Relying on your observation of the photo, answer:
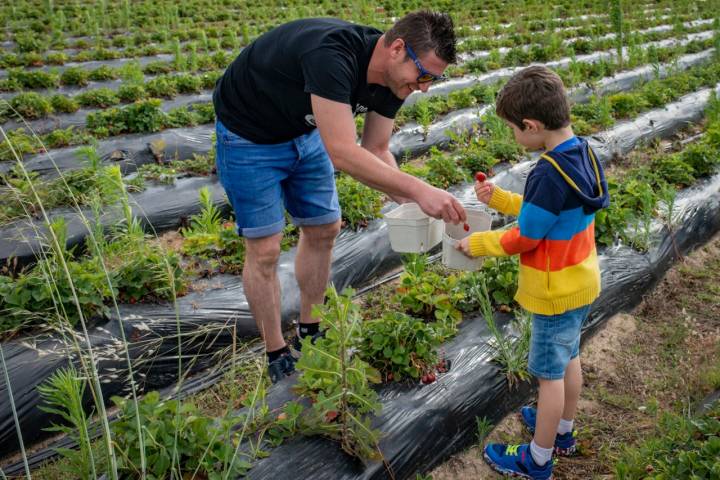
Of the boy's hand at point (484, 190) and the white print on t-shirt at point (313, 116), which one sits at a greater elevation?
the white print on t-shirt at point (313, 116)

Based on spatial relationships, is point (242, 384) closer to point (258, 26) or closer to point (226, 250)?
point (226, 250)

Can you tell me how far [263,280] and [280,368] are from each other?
433 millimetres

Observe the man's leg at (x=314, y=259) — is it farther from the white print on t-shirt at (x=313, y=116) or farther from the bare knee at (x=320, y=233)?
the white print on t-shirt at (x=313, y=116)

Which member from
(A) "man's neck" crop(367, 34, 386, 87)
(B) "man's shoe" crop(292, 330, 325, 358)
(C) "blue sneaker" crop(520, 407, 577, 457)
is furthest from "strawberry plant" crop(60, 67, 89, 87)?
(C) "blue sneaker" crop(520, 407, 577, 457)

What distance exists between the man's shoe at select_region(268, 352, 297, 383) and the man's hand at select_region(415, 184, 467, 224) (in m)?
1.16

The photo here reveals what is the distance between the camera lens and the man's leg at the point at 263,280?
2713 mm

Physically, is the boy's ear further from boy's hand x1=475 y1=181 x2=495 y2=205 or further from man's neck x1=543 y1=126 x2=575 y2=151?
boy's hand x1=475 y1=181 x2=495 y2=205

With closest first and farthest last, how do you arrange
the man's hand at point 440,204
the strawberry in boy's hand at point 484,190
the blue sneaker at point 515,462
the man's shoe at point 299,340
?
the man's hand at point 440,204
the strawberry in boy's hand at point 484,190
the blue sneaker at point 515,462
the man's shoe at point 299,340

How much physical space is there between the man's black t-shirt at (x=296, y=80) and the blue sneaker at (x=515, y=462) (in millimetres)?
1517

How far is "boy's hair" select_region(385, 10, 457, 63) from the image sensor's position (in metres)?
2.16

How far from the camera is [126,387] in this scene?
301 cm

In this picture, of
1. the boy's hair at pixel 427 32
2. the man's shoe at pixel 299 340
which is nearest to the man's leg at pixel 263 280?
the man's shoe at pixel 299 340

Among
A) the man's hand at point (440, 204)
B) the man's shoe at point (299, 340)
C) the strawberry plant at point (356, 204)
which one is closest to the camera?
the man's hand at point (440, 204)

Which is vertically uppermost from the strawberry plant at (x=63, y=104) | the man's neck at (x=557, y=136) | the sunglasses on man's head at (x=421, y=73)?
the sunglasses on man's head at (x=421, y=73)
